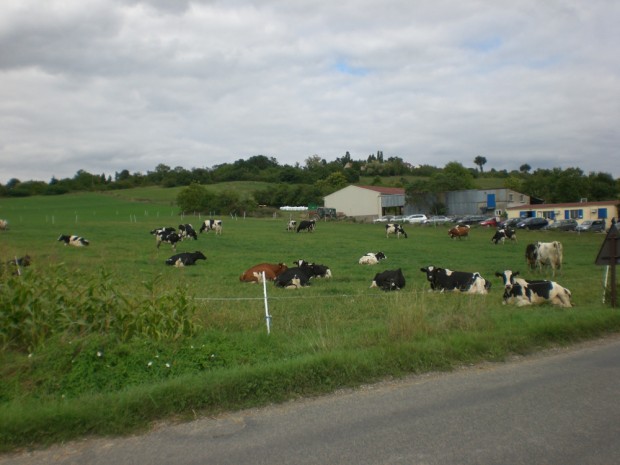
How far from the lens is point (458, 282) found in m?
16.6

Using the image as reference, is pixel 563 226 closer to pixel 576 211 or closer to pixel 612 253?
pixel 576 211

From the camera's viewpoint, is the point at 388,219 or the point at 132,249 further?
the point at 388,219

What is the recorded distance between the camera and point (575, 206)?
76.1 meters

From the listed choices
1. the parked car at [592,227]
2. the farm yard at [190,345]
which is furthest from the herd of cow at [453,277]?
the parked car at [592,227]

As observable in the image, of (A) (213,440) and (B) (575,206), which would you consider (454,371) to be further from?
(B) (575,206)

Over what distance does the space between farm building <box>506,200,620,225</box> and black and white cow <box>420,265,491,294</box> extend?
60.6m

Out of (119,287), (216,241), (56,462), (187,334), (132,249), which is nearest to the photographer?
(56,462)

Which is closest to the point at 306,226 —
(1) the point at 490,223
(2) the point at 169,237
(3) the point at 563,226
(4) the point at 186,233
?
(4) the point at 186,233

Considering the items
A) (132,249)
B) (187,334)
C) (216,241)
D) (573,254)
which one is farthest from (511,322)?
(216,241)

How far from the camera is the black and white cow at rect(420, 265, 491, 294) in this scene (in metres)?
16.2

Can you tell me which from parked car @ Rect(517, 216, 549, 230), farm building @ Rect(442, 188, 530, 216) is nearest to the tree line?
farm building @ Rect(442, 188, 530, 216)

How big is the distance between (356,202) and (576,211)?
1451 inches

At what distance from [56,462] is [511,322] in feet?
28.1

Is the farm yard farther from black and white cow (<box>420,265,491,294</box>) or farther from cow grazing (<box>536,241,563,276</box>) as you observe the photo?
cow grazing (<box>536,241,563,276</box>)
